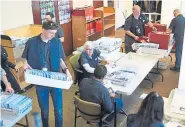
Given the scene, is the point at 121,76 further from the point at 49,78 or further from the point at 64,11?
the point at 64,11

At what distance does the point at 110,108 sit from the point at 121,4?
280 inches

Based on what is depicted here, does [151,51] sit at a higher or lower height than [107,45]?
lower

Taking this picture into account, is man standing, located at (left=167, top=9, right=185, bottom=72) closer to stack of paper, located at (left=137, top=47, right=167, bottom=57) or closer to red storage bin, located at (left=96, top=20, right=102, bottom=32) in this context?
stack of paper, located at (left=137, top=47, right=167, bottom=57)

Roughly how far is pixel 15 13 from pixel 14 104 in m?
2.68

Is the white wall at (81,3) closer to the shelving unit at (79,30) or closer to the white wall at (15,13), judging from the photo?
the shelving unit at (79,30)

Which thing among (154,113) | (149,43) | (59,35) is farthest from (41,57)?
(149,43)

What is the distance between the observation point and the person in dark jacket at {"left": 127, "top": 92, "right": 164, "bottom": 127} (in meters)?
1.92

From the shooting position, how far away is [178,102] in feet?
8.35

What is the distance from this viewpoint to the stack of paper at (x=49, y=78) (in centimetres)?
243

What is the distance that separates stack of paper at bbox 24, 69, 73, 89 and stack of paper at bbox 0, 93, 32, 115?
359mm

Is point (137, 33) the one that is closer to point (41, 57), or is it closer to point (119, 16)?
point (41, 57)

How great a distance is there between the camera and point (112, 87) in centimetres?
294

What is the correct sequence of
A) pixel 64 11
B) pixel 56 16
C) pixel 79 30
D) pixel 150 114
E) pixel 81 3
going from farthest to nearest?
pixel 81 3
pixel 79 30
pixel 64 11
pixel 56 16
pixel 150 114

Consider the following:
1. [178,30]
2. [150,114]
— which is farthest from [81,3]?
[150,114]
